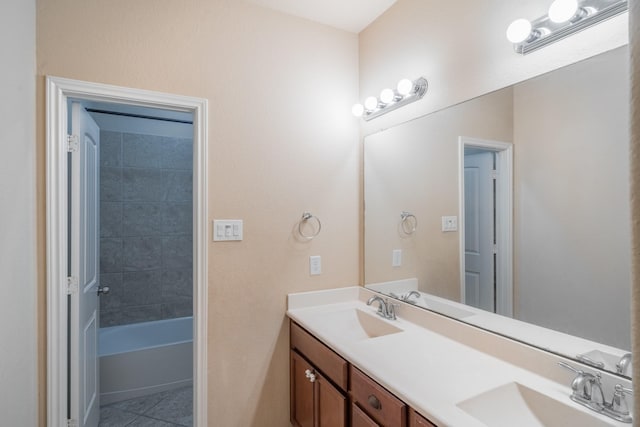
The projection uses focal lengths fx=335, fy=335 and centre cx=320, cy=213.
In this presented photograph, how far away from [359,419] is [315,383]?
1.28 feet

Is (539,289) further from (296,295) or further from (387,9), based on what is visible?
(387,9)

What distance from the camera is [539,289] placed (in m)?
1.28

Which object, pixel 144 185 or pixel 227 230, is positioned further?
pixel 144 185

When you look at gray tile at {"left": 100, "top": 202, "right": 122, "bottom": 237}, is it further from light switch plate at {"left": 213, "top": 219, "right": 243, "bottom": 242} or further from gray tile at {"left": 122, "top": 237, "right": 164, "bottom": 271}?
light switch plate at {"left": 213, "top": 219, "right": 243, "bottom": 242}

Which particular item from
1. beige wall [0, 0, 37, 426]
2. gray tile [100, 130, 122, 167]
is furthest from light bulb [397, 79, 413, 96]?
gray tile [100, 130, 122, 167]

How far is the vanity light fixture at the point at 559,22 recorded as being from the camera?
3.52 feet

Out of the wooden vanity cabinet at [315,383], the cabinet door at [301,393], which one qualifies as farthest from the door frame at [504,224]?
the cabinet door at [301,393]

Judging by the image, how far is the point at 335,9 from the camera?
202cm

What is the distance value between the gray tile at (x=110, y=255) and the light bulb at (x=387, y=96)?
2.77 meters

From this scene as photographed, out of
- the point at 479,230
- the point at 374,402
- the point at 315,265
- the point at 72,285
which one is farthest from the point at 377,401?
the point at 72,285

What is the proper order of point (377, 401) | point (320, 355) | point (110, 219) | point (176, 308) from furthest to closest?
point (176, 308) → point (110, 219) → point (320, 355) → point (377, 401)

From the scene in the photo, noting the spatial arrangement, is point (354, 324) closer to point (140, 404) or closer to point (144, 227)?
point (140, 404)

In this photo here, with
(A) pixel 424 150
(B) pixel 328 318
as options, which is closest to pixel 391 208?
(A) pixel 424 150

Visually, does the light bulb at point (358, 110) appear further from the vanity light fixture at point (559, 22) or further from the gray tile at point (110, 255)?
the gray tile at point (110, 255)
